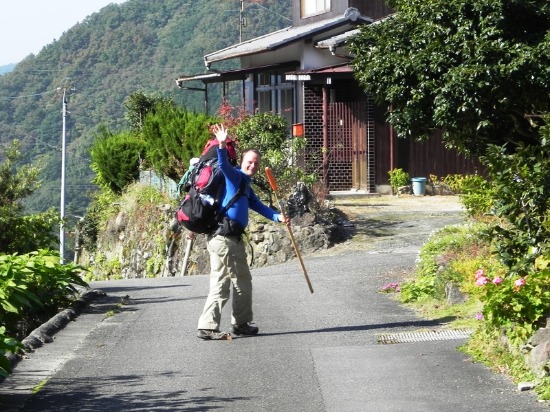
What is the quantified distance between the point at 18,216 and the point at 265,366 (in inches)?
325

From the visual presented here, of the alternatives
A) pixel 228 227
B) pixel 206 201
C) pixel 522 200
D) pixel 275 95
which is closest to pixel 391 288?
pixel 228 227

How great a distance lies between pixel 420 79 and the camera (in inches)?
599

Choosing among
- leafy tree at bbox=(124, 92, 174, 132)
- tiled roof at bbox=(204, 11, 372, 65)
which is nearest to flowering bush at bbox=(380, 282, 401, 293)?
tiled roof at bbox=(204, 11, 372, 65)

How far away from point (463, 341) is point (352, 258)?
987 centimetres

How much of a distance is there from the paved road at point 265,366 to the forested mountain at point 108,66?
58.4 meters

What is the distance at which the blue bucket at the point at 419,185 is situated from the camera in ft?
94.9

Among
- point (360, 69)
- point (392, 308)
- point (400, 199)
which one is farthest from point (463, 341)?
point (400, 199)

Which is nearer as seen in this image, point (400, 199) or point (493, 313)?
point (493, 313)

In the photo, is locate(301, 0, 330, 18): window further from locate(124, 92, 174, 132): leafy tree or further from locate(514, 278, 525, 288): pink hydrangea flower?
locate(514, 278, 525, 288): pink hydrangea flower

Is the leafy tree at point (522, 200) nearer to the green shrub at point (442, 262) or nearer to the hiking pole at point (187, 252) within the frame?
the green shrub at point (442, 262)

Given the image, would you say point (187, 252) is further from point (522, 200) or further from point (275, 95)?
point (522, 200)

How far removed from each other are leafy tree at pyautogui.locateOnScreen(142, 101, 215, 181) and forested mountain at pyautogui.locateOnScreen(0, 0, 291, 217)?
40857mm

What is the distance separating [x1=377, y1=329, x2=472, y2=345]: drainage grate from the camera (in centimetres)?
1054

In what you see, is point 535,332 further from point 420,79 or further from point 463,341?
point 420,79
